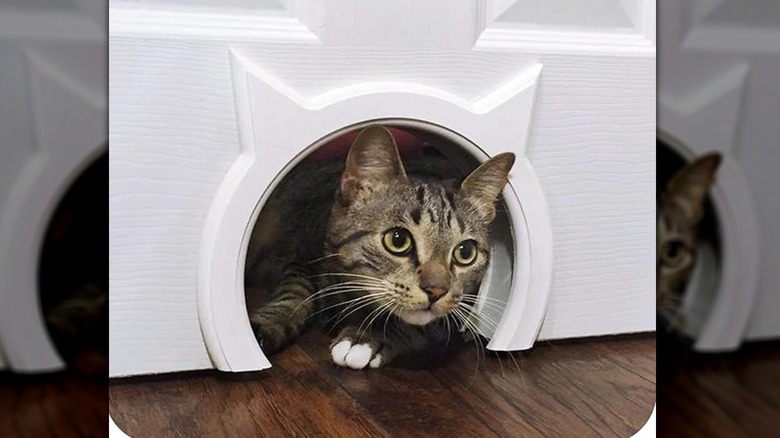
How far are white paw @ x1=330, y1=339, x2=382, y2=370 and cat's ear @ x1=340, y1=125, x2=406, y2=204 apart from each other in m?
0.14

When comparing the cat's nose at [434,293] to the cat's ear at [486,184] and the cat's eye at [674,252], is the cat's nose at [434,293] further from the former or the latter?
the cat's eye at [674,252]

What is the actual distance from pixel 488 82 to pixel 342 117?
0.15m

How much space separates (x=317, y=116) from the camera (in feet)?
2.46

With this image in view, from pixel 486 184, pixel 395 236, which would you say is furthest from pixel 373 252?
pixel 486 184

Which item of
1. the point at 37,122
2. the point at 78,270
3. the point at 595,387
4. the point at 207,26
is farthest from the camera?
the point at 78,270

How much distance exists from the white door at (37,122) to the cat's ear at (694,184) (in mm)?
795

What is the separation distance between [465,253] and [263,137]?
0.23m

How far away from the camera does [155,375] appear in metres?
0.75

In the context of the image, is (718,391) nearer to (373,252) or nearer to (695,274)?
(695,274)

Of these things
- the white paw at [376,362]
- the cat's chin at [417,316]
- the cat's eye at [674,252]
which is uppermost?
the cat's eye at [674,252]

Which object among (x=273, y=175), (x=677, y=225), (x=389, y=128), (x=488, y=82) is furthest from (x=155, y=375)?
(x=677, y=225)

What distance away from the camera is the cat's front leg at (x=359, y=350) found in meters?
0.78

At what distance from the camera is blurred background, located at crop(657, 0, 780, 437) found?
44.3 inches

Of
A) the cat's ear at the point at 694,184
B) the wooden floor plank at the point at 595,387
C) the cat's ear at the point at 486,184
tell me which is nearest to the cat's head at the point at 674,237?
the cat's ear at the point at 694,184
